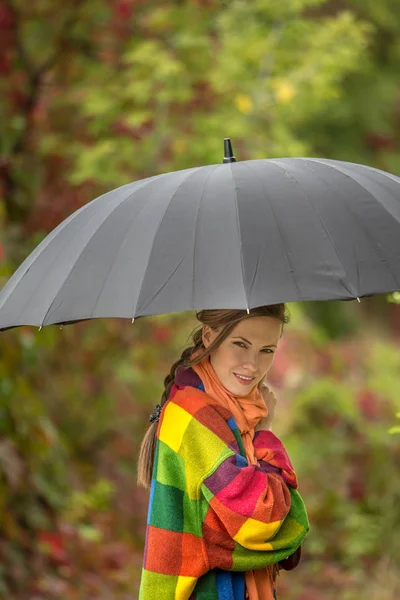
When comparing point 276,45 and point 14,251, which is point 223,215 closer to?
point 14,251

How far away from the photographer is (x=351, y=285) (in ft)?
7.03

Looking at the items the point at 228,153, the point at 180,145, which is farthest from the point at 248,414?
the point at 180,145

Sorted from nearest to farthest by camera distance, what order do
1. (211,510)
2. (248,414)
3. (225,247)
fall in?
1. (225,247)
2. (211,510)
3. (248,414)

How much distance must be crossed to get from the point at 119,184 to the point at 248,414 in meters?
3.65

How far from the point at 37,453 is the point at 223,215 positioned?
285 cm

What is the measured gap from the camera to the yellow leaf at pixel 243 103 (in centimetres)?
598

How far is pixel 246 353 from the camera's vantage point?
2395 millimetres

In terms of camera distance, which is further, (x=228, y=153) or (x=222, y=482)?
(x=228, y=153)

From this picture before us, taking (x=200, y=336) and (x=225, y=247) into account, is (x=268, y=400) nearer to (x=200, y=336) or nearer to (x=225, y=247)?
(x=200, y=336)

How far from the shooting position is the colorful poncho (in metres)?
2.26

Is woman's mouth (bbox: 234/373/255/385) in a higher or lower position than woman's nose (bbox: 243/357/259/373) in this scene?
lower

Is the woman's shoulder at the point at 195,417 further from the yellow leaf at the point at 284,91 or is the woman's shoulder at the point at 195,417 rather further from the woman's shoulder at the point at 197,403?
the yellow leaf at the point at 284,91

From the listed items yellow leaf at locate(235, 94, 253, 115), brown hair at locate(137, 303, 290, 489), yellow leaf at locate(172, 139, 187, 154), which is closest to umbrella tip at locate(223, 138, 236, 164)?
brown hair at locate(137, 303, 290, 489)

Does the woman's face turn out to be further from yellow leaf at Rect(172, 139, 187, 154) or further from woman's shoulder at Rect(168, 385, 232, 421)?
yellow leaf at Rect(172, 139, 187, 154)
